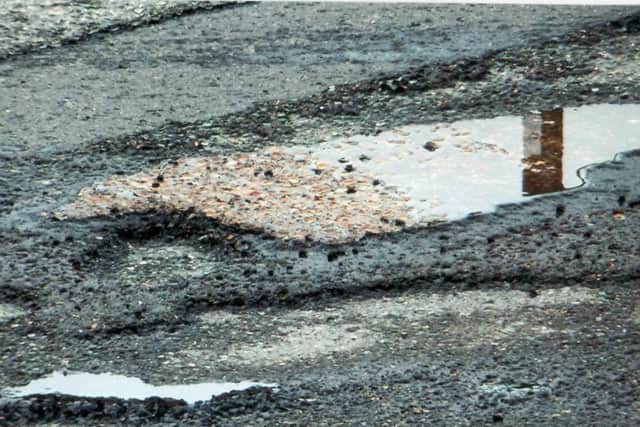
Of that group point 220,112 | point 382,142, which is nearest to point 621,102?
point 382,142

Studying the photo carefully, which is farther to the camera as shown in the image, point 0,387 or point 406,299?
point 406,299

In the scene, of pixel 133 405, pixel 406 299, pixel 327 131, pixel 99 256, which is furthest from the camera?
pixel 327 131

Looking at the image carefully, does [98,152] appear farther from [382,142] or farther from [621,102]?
[621,102]

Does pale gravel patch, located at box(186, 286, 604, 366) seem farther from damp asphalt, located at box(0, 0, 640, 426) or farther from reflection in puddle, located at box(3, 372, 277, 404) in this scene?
reflection in puddle, located at box(3, 372, 277, 404)

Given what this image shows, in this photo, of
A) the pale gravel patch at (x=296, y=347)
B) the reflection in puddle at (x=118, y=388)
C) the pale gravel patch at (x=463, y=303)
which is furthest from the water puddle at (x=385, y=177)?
the reflection in puddle at (x=118, y=388)

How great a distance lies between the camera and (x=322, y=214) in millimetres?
4742

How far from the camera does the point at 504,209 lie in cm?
474

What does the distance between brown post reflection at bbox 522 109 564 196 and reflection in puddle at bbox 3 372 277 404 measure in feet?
6.27

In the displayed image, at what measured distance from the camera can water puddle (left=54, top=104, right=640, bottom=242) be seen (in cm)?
474

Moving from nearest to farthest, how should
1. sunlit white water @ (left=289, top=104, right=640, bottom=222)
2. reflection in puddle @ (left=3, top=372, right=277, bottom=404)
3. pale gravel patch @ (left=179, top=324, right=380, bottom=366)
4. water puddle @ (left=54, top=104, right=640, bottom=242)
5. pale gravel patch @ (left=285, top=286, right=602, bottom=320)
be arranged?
reflection in puddle @ (left=3, top=372, right=277, bottom=404) < pale gravel patch @ (left=179, top=324, right=380, bottom=366) < pale gravel patch @ (left=285, top=286, right=602, bottom=320) < water puddle @ (left=54, top=104, right=640, bottom=242) < sunlit white water @ (left=289, top=104, right=640, bottom=222)

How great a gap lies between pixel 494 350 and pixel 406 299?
47 centimetres

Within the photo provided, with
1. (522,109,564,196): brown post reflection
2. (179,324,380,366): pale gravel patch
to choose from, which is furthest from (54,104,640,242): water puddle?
(179,324,380,366): pale gravel patch

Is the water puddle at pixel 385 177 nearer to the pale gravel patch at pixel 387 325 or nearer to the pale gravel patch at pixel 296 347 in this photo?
the pale gravel patch at pixel 387 325

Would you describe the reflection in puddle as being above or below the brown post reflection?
below
